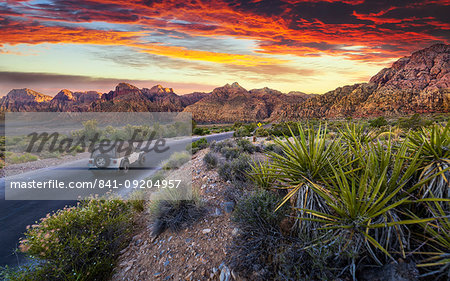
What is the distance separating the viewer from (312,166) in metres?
3.13

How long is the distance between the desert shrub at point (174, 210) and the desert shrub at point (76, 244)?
2.36ft

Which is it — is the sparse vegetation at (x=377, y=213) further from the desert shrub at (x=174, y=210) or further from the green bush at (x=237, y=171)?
the green bush at (x=237, y=171)

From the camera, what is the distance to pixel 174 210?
4938 mm

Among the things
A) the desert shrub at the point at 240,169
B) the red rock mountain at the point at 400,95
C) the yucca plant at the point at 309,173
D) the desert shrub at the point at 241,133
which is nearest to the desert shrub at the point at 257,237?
the yucca plant at the point at 309,173

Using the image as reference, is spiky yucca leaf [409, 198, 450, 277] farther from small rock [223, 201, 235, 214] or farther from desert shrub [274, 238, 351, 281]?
small rock [223, 201, 235, 214]

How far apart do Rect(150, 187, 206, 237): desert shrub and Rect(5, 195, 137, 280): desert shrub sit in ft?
2.36

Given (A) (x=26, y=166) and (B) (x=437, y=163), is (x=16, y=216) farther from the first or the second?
(B) (x=437, y=163)

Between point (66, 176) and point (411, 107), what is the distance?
2444 inches

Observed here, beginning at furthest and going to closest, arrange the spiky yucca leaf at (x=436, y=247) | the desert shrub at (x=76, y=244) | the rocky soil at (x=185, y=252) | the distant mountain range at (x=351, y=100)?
the distant mountain range at (x=351, y=100) → the rocky soil at (x=185, y=252) → the desert shrub at (x=76, y=244) → the spiky yucca leaf at (x=436, y=247)

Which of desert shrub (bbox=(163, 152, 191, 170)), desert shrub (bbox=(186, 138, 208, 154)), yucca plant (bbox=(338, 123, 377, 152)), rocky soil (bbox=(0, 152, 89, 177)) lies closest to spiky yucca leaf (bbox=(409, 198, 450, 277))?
yucca plant (bbox=(338, 123, 377, 152))

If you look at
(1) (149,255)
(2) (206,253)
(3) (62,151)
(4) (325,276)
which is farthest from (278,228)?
(3) (62,151)

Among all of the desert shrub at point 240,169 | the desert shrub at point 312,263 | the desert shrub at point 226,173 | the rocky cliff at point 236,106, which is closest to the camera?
the desert shrub at point 312,263

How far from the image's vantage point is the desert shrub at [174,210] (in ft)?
15.2

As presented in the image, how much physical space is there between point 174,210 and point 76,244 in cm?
199
